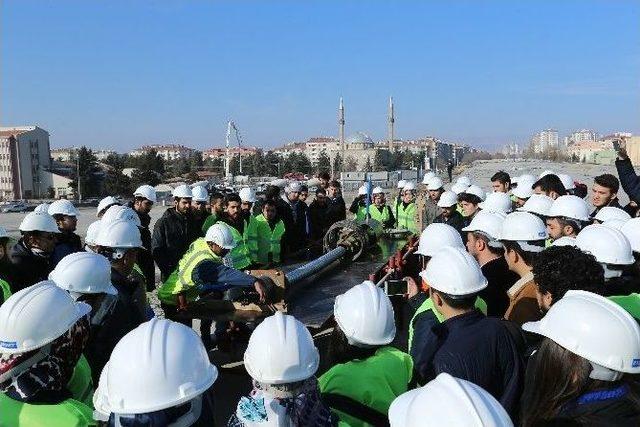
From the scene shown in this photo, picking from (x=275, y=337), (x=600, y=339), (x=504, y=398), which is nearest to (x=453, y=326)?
(x=504, y=398)

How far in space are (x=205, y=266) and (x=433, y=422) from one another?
2.84 m

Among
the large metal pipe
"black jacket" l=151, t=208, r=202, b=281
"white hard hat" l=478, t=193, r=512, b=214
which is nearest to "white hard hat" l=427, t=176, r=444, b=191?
"white hard hat" l=478, t=193, r=512, b=214

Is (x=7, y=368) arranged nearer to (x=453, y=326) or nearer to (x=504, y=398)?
(x=453, y=326)

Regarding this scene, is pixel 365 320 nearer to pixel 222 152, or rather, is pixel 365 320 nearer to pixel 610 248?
pixel 610 248

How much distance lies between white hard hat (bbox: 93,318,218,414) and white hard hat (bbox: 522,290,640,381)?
109 cm

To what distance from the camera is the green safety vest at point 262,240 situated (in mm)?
5836

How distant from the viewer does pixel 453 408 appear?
1.09 meters

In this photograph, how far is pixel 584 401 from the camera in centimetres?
156

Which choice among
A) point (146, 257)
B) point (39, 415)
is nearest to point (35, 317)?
point (39, 415)

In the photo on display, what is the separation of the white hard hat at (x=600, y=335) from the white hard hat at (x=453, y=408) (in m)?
0.64

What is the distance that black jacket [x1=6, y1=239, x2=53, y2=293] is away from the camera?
139 inches

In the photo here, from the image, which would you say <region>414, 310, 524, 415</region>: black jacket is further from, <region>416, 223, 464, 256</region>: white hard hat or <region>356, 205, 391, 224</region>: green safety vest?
<region>356, 205, 391, 224</region>: green safety vest

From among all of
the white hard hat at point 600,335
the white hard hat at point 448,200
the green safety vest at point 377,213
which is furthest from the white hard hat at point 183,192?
the white hard hat at point 600,335

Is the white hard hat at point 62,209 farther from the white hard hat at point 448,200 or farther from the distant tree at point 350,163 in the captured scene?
the distant tree at point 350,163
